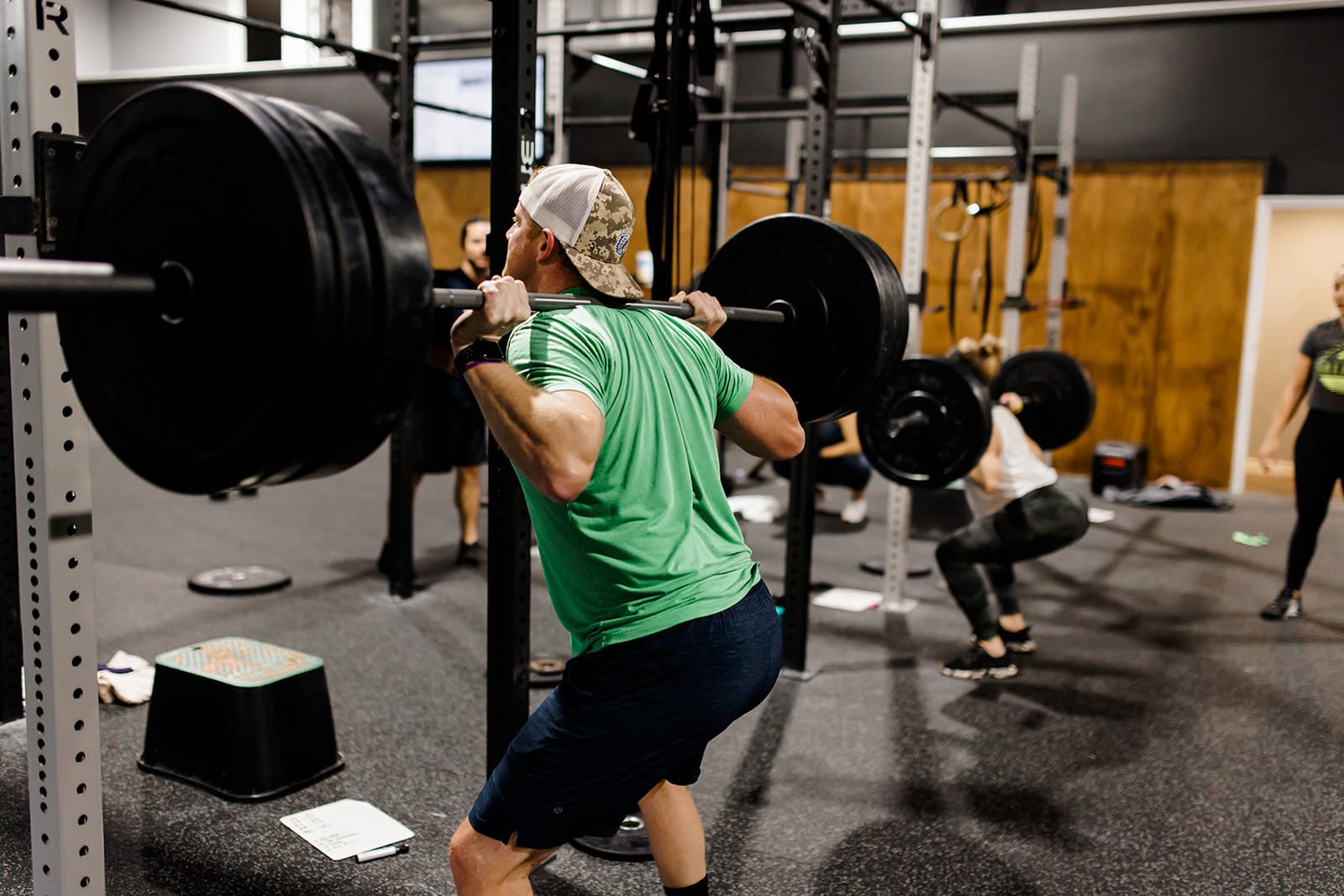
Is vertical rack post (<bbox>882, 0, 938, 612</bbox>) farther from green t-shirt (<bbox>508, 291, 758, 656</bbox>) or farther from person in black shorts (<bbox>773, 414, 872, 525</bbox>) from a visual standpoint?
green t-shirt (<bbox>508, 291, 758, 656</bbox>)

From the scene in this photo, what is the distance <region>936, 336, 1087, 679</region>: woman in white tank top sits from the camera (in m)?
3.35

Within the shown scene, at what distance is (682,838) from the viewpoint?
164 cm

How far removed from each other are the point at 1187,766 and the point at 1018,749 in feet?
1.42

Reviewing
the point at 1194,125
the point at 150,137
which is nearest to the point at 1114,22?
the point at 1194,125

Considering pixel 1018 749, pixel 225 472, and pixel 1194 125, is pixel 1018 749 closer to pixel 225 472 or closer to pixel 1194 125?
pixel 225 472

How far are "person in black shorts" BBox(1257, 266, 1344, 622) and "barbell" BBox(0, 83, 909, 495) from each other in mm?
3906

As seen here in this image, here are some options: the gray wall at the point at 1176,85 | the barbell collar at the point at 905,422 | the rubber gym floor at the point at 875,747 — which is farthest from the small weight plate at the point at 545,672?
the gray wall at the point at 1176,85

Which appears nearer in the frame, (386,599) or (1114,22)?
(386,599)

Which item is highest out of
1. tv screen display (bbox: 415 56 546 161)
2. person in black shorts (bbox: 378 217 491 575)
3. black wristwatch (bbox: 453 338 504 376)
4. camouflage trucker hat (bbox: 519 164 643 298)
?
tv screen display (bbox: 415 56 546 161)

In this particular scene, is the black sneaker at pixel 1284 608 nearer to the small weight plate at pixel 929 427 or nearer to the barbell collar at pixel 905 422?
the small weight plate at pixel 929 427

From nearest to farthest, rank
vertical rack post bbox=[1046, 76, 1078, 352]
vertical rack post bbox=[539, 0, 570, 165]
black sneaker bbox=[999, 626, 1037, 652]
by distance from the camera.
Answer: black sneaker bbox=[999, 626, 1037, 652], vertical rack post bbox=[539, 0, 570, 165], vertical rack post bbox=[1046, 76, 1078, 352]

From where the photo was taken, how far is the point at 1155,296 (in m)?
7.55

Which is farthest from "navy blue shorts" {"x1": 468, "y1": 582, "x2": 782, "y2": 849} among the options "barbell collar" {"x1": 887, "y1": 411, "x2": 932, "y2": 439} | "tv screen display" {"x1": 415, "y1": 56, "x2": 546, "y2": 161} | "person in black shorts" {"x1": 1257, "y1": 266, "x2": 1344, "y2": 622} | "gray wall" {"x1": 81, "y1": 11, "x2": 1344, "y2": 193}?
"tv screen display" {"x1": 415, "y1": 56, "x2": 546, "y2": 161}

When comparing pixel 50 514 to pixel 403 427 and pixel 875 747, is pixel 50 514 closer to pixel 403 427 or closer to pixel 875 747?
pixel 875 747
